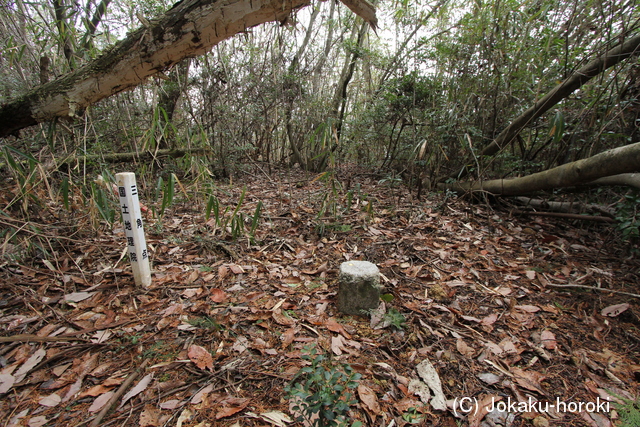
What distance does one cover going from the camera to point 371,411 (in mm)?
1230

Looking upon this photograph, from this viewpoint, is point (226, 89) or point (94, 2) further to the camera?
point (226, 89)

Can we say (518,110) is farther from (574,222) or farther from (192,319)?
(192,319)

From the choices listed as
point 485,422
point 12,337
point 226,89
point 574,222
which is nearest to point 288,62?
point 226,89

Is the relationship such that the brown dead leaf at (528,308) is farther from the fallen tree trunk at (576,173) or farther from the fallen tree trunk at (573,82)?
the fallen tree trunk at (573,82)

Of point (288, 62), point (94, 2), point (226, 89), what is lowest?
point (226, 89)

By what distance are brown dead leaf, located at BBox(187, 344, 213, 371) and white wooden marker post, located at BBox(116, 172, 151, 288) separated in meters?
0.74

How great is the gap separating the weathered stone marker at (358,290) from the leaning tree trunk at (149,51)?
165 cm

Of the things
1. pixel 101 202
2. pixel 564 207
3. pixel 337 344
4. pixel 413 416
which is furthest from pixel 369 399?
pixel 564 207

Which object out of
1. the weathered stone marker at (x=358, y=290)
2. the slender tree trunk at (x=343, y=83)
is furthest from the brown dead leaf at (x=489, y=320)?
the slender tree trunk at (x=343, y=83)

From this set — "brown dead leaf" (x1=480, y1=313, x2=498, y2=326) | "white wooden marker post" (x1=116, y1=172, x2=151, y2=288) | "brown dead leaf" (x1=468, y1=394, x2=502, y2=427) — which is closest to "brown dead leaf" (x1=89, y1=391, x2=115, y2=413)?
"white wooden marker post" (x1=116, y1=172, x2=151, y2=288)

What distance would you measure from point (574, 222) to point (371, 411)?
316 centimetres

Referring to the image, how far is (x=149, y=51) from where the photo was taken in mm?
1816

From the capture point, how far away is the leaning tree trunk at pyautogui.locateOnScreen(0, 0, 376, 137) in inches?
67.4

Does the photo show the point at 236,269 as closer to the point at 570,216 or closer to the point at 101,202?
the point at 101,202
